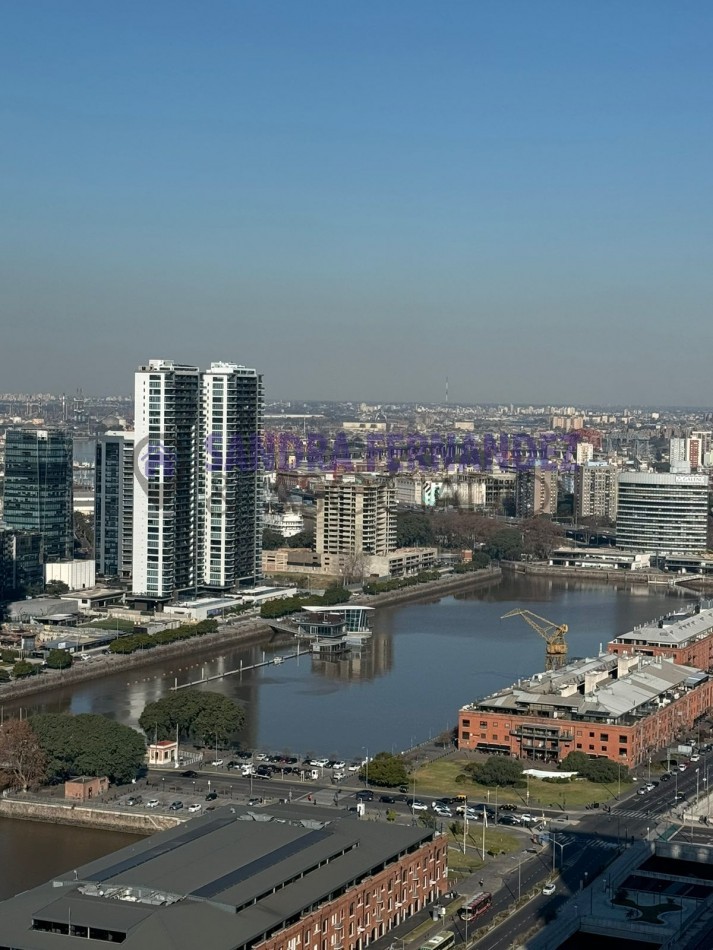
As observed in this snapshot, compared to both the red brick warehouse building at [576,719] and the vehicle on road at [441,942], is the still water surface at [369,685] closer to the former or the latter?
the red brick warehouse building at [576,719]

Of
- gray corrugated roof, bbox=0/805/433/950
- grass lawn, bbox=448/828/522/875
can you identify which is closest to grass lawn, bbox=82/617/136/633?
grass lawn, bbox=448/828/522/875

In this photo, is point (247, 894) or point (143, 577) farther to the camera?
point (143, 577)

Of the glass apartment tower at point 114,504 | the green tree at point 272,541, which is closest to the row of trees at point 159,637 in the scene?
the glass apartment tower at point 114,504

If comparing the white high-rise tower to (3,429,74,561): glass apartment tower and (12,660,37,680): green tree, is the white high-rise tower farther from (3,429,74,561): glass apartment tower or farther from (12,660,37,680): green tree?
(12,660,37,680): green tree

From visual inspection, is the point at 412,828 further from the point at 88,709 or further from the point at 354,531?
the point at 354,531

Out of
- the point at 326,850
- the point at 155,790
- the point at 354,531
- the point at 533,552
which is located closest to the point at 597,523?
the point at 533,552
